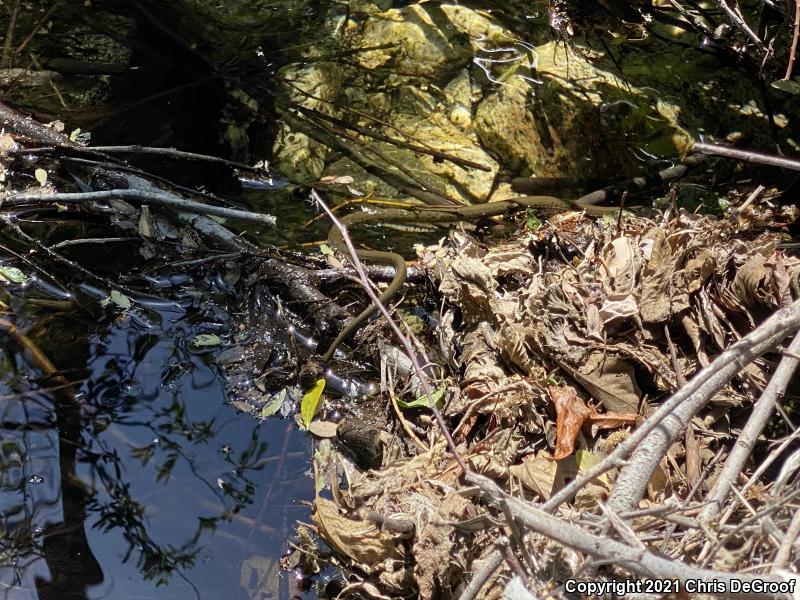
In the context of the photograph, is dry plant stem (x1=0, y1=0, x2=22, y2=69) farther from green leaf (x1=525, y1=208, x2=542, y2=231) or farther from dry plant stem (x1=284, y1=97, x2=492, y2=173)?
green leaf (x1=525, y1=208, x2=542, y2=231)

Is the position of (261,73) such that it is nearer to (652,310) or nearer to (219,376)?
(219,376)

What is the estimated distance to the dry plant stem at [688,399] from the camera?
1.49 meters

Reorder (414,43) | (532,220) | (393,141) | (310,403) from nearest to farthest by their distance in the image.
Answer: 1. (310,403)
2. (532,220)
3. (393,141)
4. (414,43)

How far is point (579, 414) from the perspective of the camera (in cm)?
219

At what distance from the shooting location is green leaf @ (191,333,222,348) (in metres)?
2.82

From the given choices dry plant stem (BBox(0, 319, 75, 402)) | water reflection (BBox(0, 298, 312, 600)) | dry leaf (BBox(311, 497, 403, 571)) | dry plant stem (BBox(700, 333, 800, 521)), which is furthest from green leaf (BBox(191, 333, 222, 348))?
dry plant stem (BBox(700, 333, 800, 521))

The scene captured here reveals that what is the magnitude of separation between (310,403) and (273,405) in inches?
7.0

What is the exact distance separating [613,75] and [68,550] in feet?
11.8

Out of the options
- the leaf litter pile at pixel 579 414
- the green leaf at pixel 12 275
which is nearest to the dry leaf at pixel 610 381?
the leaf litter pile at pixel 579 414

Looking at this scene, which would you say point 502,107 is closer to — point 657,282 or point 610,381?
point 657,282

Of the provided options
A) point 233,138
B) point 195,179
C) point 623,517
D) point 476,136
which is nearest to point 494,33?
point 476,136

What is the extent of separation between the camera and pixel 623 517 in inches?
58.5

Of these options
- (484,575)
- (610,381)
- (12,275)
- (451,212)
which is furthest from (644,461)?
(12,275)

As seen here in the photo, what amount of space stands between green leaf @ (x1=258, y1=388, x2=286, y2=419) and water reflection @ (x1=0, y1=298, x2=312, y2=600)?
0.15 feet
